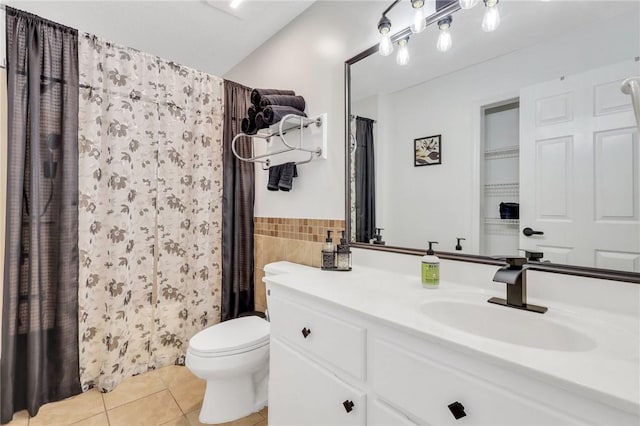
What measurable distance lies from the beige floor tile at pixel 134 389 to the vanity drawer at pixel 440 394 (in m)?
1.56

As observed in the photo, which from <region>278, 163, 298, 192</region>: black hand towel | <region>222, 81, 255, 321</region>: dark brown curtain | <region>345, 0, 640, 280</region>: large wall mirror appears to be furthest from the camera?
<region>222, 81, 255, 321</region>: dark brown curtain

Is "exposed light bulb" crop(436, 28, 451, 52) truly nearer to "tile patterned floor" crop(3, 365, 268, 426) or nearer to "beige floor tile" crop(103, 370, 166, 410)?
"tile patterned floor" crop(3, 365, 268, 426)

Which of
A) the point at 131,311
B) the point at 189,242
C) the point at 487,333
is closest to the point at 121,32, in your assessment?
the point at 189,242

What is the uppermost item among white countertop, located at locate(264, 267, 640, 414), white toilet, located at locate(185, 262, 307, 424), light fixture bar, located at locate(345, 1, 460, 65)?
light fixture bar, located at locate(345, 1, 460, 65)

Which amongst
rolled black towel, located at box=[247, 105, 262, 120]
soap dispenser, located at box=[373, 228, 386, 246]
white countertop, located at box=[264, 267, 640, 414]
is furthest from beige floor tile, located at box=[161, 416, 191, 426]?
rolled black towel, located at box=[247, 105, 262, 120]

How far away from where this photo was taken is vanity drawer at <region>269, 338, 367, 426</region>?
0.96m

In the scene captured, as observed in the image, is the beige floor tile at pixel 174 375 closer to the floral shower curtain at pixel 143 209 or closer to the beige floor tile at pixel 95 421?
the floral shower curtain at pixel 143 209

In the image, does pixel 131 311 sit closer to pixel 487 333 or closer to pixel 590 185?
pixel 487 333

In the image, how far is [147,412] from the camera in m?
1.60

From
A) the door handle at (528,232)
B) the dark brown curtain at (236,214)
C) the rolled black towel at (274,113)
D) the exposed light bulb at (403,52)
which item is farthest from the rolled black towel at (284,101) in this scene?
the door handle at (528,232)

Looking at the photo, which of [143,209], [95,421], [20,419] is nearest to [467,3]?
[143,209]

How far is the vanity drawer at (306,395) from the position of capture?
0.96 m

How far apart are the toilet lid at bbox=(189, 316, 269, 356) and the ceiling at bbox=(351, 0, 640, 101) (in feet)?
4.56

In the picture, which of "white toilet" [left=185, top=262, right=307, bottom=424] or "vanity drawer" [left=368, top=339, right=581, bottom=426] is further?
"white toilet" [left=185, top=262, right=307, bottom=424]
